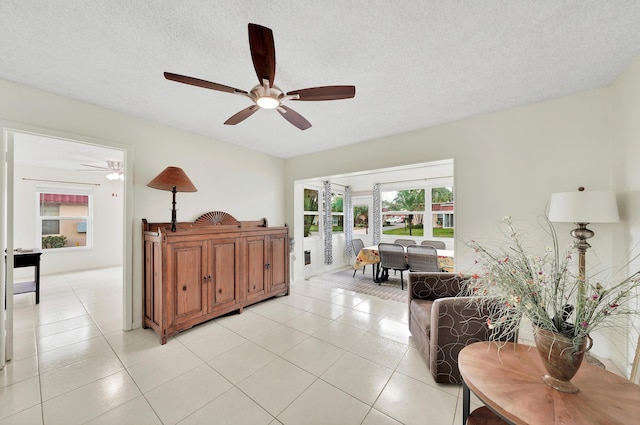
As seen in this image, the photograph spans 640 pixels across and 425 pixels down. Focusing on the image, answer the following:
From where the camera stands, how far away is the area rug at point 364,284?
398cm

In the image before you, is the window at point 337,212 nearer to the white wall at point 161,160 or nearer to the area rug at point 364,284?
the area rug at point 364,284

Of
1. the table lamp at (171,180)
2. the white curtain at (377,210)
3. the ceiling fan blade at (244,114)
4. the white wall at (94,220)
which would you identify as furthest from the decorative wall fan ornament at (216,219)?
the white curtain at (377,210)

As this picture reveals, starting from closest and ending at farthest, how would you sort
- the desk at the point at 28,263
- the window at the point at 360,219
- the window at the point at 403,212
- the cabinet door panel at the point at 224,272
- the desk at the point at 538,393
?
the desk at the point at 538,393 → the cabinet door panel at the point at 224,272 → the desk at the point at 28,263 → the window at the point at 403,212 → the window at the point at 360,219

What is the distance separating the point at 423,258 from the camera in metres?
3.93

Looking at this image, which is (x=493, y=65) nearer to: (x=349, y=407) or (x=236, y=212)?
(x=349, y=407)

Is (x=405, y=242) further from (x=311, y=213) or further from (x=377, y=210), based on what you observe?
(x=311, y=213)

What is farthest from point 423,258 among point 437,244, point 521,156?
point 521,156

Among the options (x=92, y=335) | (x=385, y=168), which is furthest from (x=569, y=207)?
(x=92, y=335)

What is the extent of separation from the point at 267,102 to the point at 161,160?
6.77ft

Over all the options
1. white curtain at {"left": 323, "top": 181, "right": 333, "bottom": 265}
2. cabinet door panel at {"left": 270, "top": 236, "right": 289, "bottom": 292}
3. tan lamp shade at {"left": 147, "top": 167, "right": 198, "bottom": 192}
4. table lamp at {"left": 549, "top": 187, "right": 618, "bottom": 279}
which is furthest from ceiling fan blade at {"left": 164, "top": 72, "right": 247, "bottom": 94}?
white curtain at {"left": 323, "top": 181, "right": 333, "bottom": 265}

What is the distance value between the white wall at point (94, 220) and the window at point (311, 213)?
145 inches

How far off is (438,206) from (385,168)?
2789 millimetres

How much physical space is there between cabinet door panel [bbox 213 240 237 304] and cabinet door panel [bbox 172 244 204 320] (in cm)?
20

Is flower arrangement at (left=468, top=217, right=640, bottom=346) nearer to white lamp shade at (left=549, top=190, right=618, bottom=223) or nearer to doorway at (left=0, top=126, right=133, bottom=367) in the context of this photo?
white lamp shade at (left=549, top=190, right=618, bottom=223)
